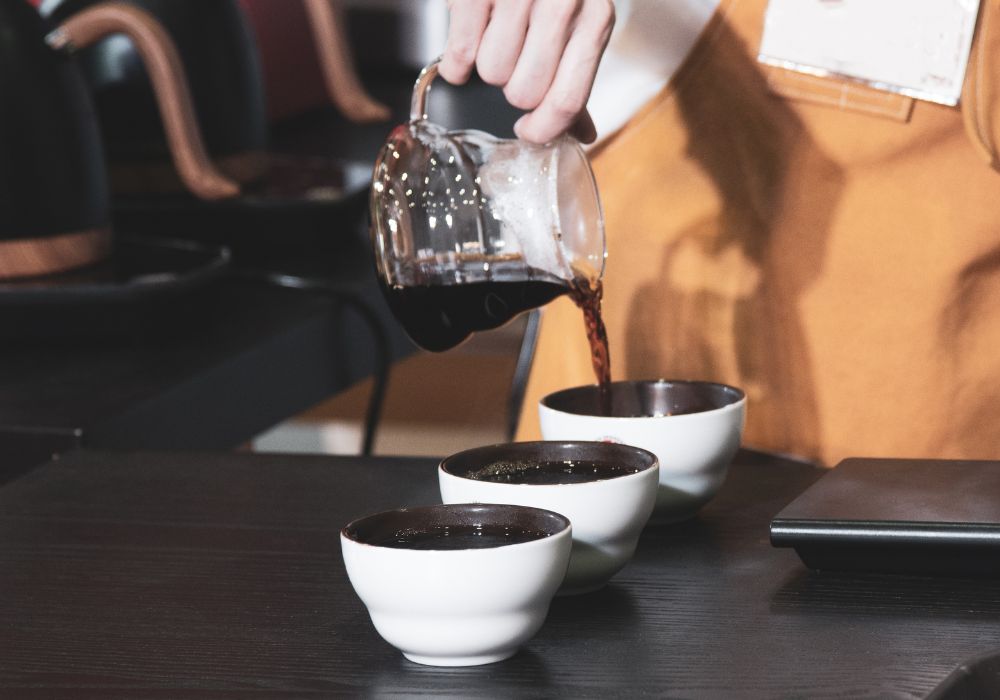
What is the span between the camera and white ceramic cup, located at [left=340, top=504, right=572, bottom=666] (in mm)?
514

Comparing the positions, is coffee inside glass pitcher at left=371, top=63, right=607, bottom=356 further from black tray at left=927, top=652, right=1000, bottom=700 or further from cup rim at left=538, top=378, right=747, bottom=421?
black tray at left=927, top=652, right=1000, bottom=700

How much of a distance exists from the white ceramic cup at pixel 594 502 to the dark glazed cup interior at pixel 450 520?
0.03 meters

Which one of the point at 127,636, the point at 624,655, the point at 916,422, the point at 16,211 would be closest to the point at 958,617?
the point at 624,655

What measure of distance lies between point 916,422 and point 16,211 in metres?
0.81

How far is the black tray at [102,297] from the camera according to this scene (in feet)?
4.06

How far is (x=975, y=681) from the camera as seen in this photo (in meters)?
0.53

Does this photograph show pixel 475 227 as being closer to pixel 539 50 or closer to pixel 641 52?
pixel 539 50

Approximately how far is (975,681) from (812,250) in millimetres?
553

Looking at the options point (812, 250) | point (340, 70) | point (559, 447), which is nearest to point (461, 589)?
point (559, 447)

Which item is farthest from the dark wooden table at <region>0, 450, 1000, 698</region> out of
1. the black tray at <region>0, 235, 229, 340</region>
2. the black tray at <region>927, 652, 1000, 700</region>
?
the black tray at <region>0, 235, 229, 340</region>

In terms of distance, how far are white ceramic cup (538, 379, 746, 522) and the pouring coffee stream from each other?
0.26ft

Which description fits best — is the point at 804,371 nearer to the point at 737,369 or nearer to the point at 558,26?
the point at 737,369

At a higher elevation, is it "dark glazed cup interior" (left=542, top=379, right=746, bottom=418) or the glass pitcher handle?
the glass pitcher handle

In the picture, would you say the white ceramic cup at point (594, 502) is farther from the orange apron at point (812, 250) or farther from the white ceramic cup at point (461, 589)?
the orange apron at point (812, 250)
